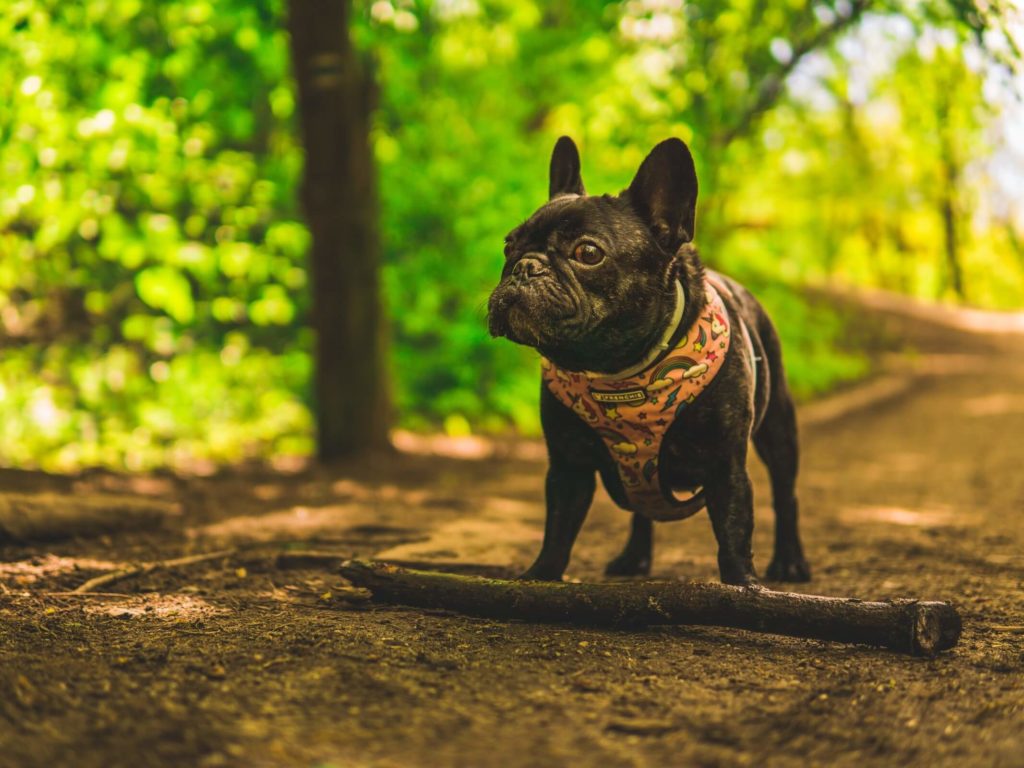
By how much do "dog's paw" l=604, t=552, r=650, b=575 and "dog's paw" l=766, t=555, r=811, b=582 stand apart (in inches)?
22.5

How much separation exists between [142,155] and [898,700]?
289 inches

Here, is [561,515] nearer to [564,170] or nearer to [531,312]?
[531,312]

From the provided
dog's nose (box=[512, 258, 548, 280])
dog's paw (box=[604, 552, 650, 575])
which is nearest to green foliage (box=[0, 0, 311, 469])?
dog's nose (box=[512, 258, 548, 280])

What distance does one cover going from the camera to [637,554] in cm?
450

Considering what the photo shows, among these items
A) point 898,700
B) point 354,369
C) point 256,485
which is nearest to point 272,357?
point 354,369

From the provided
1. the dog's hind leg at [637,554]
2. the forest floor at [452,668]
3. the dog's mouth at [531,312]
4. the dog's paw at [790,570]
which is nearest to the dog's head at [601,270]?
the dog's mouth at [531,312]

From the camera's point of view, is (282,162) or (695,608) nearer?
(695,608)

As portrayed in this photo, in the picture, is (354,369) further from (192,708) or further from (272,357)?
(192,708)

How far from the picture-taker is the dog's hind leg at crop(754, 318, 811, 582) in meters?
4.43

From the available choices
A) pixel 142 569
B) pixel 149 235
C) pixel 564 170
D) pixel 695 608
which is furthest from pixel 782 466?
pixel 149 235

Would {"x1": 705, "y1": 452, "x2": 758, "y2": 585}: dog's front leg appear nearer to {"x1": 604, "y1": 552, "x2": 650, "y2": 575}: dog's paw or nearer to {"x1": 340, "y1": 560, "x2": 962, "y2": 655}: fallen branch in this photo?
{"x1": 340, "y1": 560, "x2": 962, "y2": 655}: fallen branch

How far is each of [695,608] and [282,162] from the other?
8.32 meters

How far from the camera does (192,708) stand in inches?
94.2

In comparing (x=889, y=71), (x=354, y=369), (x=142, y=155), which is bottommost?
(x=354, y=369)
